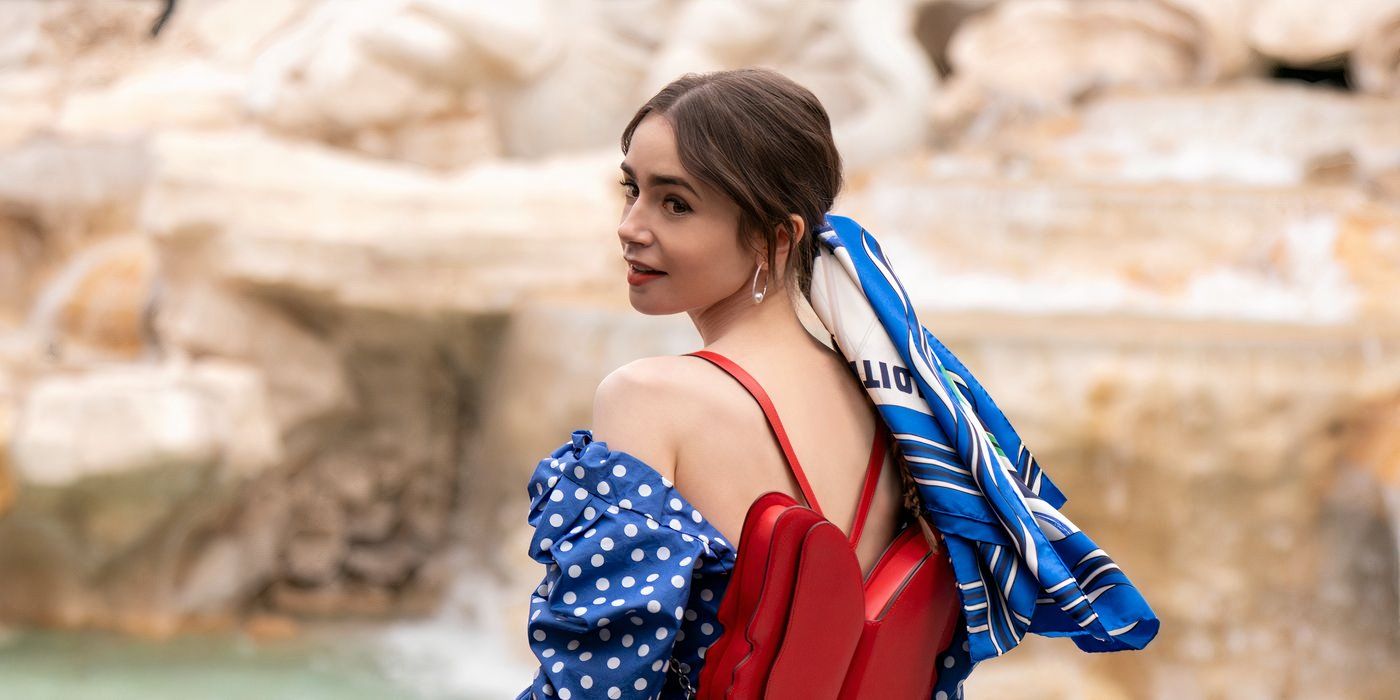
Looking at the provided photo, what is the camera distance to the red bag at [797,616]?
1064 mm

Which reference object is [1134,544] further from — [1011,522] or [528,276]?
[1011,522]

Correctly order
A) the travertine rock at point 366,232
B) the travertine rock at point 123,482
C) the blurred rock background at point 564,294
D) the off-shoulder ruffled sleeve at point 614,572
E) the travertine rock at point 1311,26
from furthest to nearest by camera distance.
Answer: the travertine rock at point 1311,26, the travertine rock at point 366,232, the travertine rock at point 123,482, the blurred rock background at point 564,294, the off-shoulder ruffled sleeve at point 614,572

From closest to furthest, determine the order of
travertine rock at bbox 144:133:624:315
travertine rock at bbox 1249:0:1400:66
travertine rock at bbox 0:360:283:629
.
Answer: travertine rock at bbox 0:360:283:629, travertine rock at bbox 144:133:624:315, travertine rock at bbox 1249:0:1400:66

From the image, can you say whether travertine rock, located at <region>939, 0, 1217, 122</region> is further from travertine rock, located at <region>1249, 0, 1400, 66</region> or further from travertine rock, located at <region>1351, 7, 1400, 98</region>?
travertine rock, located at <region>1351, 7, 1400, 98</region>

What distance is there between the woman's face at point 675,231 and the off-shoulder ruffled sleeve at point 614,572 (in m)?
0.18

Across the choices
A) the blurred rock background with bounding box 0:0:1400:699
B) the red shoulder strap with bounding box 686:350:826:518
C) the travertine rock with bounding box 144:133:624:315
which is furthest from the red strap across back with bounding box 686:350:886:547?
the travertine rock with bounding box 144:133:624:315

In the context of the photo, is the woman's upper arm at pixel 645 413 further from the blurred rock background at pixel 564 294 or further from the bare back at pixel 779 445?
the blurred rock background at pixel 564 294

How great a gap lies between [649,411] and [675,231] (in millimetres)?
165

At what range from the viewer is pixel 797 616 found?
108 centimetres

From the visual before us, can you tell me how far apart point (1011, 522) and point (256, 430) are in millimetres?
4155

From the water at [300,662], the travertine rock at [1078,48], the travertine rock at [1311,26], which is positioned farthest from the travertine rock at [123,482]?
the travertine rock at [1311,26]

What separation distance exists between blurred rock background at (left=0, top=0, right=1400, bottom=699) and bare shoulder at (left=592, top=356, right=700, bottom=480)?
10.3 feet

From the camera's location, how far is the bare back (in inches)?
44.6

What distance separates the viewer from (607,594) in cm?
106
